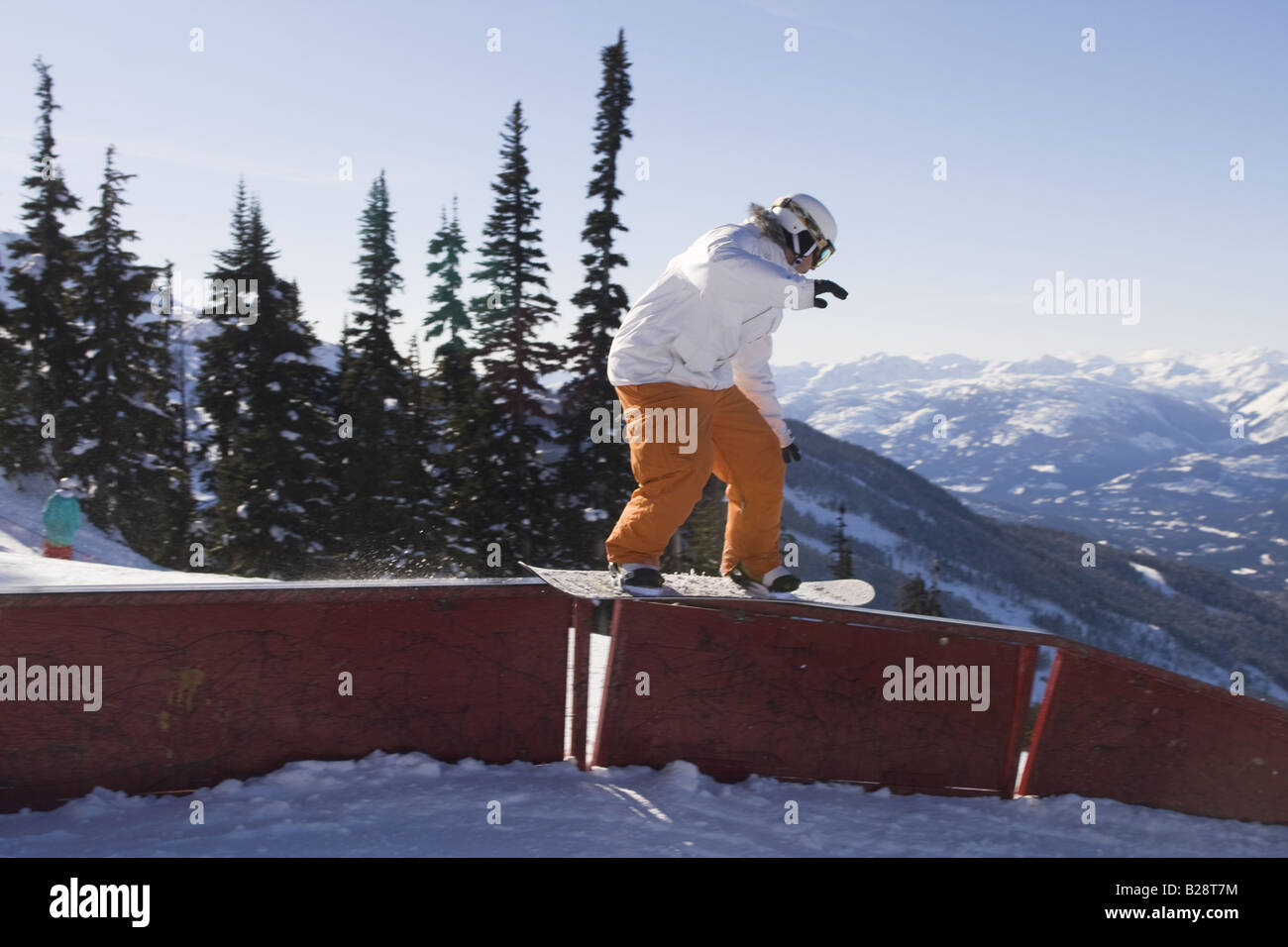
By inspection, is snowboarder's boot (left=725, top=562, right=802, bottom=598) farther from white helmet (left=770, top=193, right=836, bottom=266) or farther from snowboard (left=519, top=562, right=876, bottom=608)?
white helmet (left=770, top=193, right=836, bottom=266)

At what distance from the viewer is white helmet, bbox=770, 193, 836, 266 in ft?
16.8

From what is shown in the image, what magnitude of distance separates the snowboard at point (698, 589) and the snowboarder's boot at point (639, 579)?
0.13 feet

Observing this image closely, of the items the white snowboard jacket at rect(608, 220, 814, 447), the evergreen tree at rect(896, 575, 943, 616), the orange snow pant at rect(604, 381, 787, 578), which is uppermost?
the white snowboard jacket at rect(608, 220, 814, 447)

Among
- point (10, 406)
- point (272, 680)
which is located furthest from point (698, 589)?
point (10, 406)

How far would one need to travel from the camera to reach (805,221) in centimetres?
512

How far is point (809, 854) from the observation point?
13.0ft

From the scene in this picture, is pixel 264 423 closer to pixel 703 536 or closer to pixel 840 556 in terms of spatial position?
pixel 703 536

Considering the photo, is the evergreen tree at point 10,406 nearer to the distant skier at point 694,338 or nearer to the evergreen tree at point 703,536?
the evergreen tree at point 703,536

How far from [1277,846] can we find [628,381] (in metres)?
3.96

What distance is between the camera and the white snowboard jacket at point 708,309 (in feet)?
15.7

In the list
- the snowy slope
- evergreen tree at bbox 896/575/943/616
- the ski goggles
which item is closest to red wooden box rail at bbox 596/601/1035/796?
the ski goggles

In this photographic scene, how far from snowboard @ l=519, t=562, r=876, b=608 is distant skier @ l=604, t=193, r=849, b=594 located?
13cm
